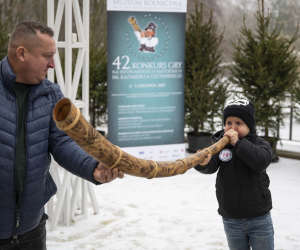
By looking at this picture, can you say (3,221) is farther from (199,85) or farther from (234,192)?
(199,85)

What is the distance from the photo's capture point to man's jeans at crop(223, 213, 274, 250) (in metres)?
2.26

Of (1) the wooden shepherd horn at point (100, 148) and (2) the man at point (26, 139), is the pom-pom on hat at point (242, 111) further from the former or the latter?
(2) the man at point (26, 139)

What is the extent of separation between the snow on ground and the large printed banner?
811 millimetres

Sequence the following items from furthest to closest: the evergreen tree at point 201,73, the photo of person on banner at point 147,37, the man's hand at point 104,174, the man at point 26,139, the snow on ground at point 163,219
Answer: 1. the evergreen tree at point 201,73
2. the photo of person on banner at point 147,37
3. the snow on ground at point 163,219
4. the man at point 26,139
5. the man's hand at point 104,174

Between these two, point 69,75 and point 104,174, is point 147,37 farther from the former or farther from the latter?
point 104,174

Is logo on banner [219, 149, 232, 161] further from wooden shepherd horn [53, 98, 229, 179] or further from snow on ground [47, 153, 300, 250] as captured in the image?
snow on ground [47, 153, 300, 250]

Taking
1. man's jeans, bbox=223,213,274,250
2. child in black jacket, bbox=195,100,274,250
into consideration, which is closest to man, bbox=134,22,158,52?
child in black jacket, bbox=195,100,274,250

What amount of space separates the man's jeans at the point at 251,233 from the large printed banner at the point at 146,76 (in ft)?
12.7

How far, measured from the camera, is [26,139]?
172 centimetres

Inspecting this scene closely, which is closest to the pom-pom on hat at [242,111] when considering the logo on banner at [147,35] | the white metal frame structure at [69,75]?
the white metal frame structure at [69,75]

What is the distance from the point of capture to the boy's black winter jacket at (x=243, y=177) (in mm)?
2229

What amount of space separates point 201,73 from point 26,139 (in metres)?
5.60

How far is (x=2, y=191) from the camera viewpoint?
169cm

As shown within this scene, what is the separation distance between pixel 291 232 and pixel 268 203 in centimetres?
174
